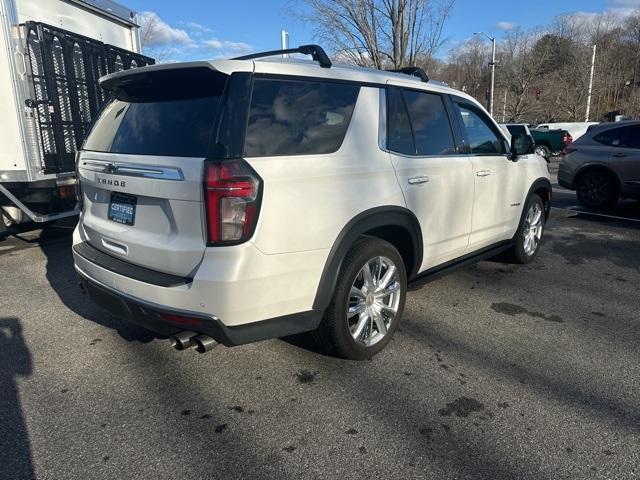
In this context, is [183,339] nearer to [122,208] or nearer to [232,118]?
→ [122,208]

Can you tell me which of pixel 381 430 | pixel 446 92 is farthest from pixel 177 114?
pixel 446 92

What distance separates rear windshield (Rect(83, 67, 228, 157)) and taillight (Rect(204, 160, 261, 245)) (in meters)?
0.17

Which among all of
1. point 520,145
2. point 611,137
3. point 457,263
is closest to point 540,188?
point 520,145

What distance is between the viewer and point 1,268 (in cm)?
545

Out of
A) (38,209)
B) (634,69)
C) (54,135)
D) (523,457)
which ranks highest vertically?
(634,69)

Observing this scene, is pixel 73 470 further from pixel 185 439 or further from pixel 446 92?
pixel 446 92

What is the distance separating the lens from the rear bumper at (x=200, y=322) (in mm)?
2479

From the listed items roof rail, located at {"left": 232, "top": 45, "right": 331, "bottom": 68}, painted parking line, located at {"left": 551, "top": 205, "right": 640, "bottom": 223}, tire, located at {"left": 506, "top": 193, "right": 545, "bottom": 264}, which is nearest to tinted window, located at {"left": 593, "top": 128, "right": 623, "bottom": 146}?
painted parking line, located at {"left": 551, "top": 205, "right": 640, "bottom": 223}

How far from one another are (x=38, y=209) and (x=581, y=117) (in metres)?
53.7

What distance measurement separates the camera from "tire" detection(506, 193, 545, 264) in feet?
16.8

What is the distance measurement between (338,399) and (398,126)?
6.20 ft

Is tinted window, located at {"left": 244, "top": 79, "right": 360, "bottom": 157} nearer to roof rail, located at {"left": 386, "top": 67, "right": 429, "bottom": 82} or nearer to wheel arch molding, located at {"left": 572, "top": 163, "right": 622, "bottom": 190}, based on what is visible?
roof rail, located at {"left": 386, "top": 67, "right": 429, "bottom": 82}

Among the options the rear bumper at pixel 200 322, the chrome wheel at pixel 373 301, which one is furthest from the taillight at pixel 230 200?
the chrome wheel at pixel 373 301

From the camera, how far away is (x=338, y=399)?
2805 millimetres
